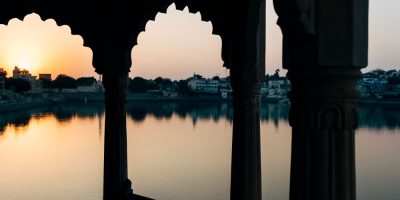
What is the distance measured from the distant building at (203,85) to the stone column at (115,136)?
154m

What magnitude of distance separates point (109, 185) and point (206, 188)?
1989 cm

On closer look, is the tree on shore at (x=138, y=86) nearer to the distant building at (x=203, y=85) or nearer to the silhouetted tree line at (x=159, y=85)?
the silhouetted tree line at (x=159, y=85)

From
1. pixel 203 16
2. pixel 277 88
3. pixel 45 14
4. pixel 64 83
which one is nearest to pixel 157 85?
pixel 64 83

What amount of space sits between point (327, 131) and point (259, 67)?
10.2 feet

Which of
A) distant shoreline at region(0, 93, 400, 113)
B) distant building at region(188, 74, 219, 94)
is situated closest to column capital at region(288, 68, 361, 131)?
distant shoreline at region(0, 93, 400, 113)

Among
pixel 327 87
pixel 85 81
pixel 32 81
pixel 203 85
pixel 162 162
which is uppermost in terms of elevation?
pixel 85 81

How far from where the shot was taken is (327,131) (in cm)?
287

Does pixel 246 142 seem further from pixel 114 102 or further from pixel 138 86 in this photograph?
pixel 138 86

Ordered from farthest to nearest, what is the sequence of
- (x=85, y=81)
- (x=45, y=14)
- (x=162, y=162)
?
1. (x=85, y=81)
2. (x=162, y=162)
3. (x=45, y=14)

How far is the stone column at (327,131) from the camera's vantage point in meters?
2.85

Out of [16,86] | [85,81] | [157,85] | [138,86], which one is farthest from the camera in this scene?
[157,85]

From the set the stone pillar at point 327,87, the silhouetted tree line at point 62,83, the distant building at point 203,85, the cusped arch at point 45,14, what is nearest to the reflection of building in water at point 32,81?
the silhouetted tree line at point 62,83

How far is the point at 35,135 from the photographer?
2206 inches

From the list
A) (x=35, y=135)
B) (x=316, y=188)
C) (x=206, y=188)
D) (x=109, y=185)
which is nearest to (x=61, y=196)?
(x=206, y=188)
